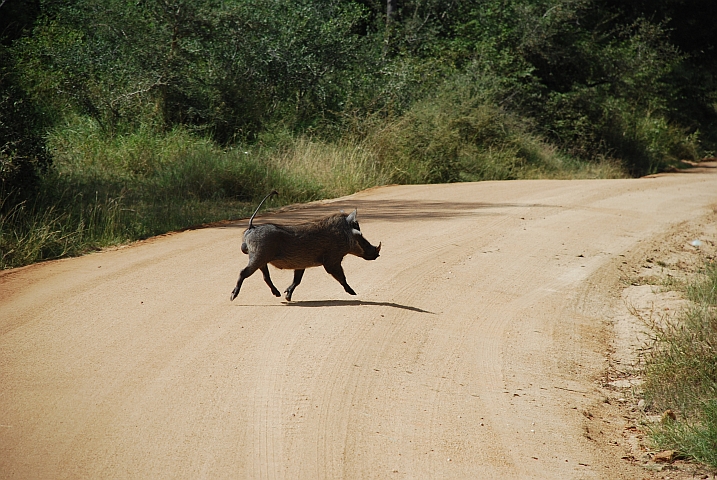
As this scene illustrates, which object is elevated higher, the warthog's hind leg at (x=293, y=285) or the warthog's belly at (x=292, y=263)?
the warthog's belly at (x=292, y=263)

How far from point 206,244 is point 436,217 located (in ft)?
13.0

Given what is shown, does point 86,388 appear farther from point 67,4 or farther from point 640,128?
point 640,128

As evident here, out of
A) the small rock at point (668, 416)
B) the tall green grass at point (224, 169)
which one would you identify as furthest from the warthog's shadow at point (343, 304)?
the tall green grass at point (224, 169)

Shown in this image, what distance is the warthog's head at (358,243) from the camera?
285 inches

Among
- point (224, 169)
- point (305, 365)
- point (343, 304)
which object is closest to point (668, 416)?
point (305, 365)

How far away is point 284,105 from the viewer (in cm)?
1931

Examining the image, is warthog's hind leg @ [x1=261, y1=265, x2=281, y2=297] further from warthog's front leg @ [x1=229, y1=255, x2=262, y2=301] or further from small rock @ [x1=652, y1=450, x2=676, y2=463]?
small rock @ [x1=652, y1=450, x2=676, y2=463]

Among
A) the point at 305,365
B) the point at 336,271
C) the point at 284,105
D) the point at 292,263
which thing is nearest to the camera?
the point at 305,365

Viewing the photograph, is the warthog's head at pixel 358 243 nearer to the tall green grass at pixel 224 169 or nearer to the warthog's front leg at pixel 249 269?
the warthog's front leg at pixel 249 269

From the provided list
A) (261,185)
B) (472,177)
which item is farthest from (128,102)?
(472,177)

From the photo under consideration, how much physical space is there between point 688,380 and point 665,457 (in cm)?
150

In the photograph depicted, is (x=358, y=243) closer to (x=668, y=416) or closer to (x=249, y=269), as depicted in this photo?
(x=249, y=269)

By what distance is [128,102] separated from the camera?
55.6 ft

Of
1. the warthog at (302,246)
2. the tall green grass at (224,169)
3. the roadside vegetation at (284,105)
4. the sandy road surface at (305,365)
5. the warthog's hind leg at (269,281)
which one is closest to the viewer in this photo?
the sandy road surface at (305,365)
